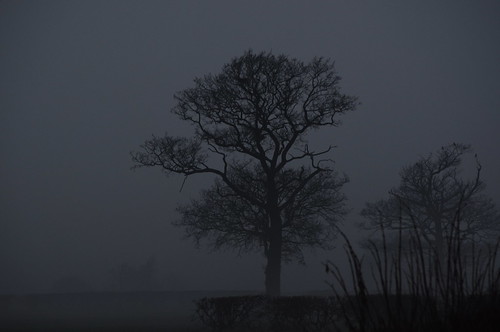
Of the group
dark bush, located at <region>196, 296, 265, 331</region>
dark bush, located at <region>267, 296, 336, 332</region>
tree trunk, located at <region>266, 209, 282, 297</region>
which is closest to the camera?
dark bush, located at <region>267, 296, 336, 332</region>

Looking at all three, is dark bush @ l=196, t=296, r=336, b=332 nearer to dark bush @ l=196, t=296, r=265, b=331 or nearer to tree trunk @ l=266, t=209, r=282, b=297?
dark bush @ l=196, t=296, r=265, b=331

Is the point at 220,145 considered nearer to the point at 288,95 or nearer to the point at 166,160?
the point at 166,160

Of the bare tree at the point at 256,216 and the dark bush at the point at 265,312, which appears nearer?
the dark bush at the point at 265,312

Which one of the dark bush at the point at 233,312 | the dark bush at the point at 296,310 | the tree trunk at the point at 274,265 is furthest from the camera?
the tree trunk at the point at 274,265

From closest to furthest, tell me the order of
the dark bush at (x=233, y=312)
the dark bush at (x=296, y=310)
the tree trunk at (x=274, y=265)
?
1. the dark bush at (x=296, y=310)
2. the dark bush at (x=233, y=312)
3. the tree trunk at (x=274, y=265)

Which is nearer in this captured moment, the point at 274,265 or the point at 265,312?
the point at 265,312

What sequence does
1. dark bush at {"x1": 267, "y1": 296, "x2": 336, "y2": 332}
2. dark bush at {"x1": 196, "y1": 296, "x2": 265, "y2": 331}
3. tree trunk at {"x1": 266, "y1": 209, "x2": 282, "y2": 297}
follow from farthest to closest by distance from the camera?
tree trunk at {"x1": 266, "y1": 209, "x2": 282, "y2": 297} < dark bush at {"x1": 196, "y1": 296, "x2": 265, "y2": 331} < dark bush at {"x1": 267, "y1": 296, "x2": 336, "y2": 332}

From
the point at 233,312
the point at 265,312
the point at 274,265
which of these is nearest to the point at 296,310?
the point at 265,312

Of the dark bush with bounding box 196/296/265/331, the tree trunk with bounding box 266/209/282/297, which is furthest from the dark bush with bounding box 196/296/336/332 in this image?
the tree trunk with bounding box 266/209/282/297

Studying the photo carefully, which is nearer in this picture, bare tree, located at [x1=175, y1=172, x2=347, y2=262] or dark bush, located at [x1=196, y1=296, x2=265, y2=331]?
dark bush, located at [x1=196, y1=296, x2=265, y2=331]

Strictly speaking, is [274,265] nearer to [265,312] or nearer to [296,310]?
[265,312]

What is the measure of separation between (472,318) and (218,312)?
33.9 feet

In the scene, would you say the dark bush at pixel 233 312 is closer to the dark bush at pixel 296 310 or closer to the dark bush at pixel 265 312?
the dark bush at pixel 265 312

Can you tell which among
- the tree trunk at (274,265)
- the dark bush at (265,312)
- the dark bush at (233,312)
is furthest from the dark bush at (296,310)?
the tree trunk at (274,265)
